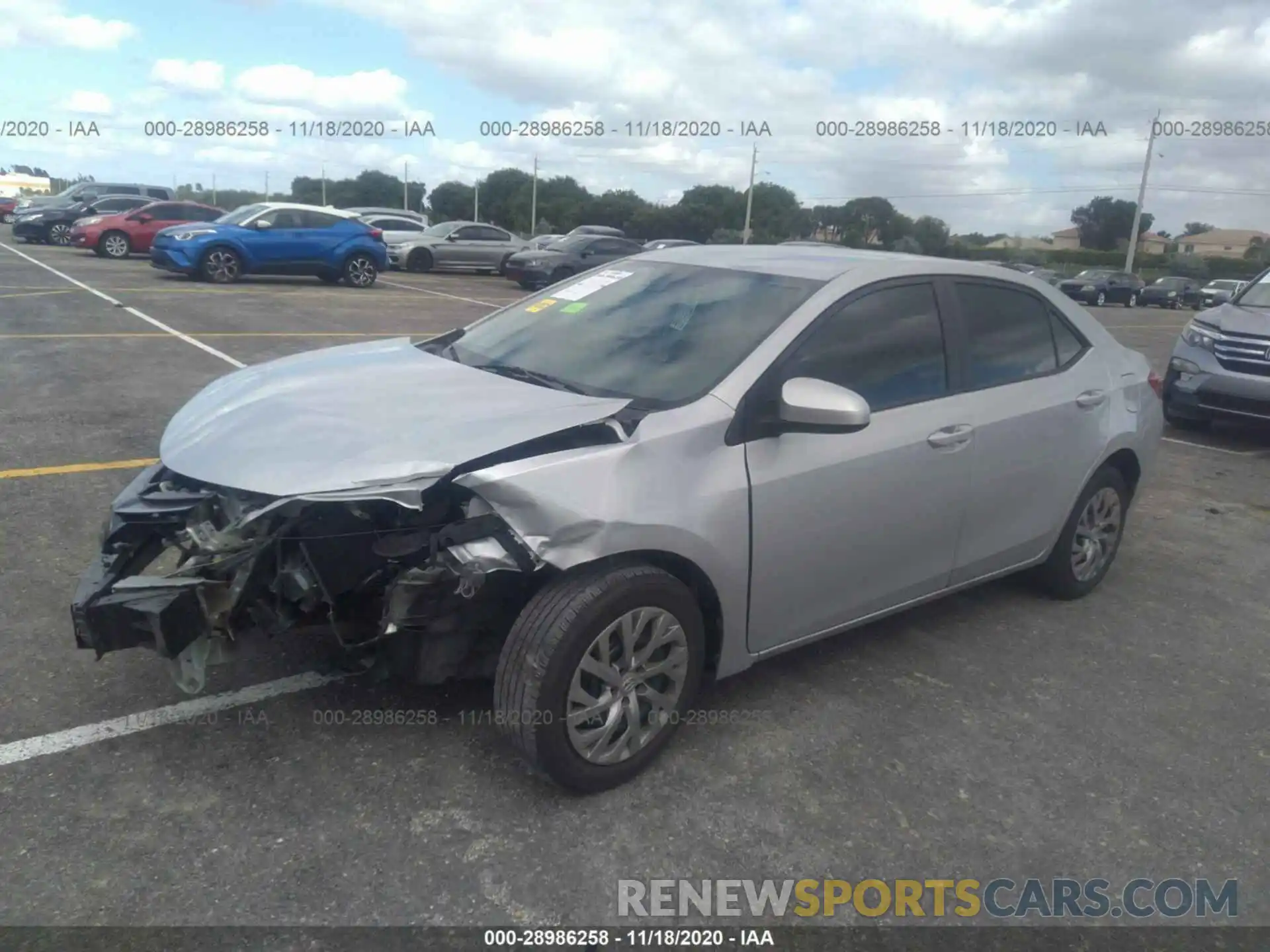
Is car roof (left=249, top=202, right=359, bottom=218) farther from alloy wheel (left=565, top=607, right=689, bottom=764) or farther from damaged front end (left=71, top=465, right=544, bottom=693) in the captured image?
alloy wheel (left=565, top=607, right=689, bottom=764)

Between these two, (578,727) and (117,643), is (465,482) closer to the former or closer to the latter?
(578,727)

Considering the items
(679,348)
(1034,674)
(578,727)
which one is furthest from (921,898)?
(679,348)

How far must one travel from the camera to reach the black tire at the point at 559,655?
9.11 feet

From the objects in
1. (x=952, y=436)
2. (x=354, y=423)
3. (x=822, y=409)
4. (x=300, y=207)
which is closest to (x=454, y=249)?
(x=300, y=207)

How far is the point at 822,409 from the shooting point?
3.13m

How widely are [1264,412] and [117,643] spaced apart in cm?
862

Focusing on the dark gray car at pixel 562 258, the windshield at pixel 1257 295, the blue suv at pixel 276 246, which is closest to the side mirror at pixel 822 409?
the windshield at pixel 1257 295

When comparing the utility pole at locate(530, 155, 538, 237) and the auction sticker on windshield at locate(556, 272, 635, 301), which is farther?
the utility pole at locate(530, 155, 538, 237)

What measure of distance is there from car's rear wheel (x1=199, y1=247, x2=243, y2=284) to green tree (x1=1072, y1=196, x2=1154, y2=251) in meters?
58.1

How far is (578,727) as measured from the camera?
288cm

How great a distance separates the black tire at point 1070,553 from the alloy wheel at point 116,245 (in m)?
22.8

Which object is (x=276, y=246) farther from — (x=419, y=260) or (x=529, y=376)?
(x=529, y=376)

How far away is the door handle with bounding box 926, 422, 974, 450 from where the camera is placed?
3699 millimetres

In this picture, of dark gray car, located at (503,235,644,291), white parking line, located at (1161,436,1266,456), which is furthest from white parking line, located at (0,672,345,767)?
dark gray car, located at (503,235,644,291)
